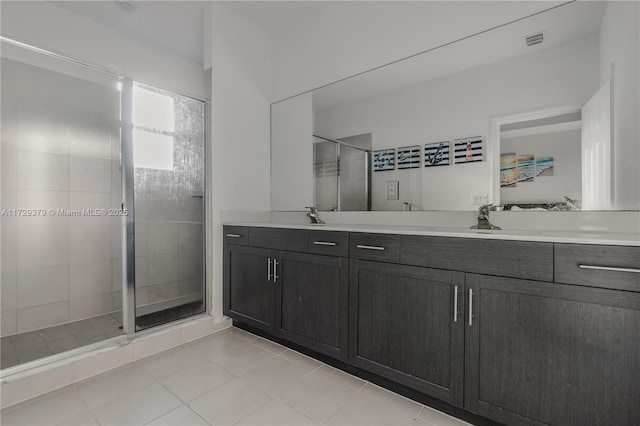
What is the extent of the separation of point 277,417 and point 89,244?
7.97 ft

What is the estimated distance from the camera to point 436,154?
2.00m

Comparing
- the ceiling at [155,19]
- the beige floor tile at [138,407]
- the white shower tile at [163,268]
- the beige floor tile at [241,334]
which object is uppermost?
the ceiling at [155,19]

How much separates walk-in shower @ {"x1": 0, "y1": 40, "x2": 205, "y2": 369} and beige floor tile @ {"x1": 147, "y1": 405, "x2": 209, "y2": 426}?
36.4 inches

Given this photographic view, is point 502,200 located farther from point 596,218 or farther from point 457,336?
point 457,336

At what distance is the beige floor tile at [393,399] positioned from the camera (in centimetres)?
150

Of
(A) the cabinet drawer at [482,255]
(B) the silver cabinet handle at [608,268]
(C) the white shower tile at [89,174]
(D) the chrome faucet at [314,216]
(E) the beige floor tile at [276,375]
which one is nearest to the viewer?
(B) the silver cabinet handle at [608,268]

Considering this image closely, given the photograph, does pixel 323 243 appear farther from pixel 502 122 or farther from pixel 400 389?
pixel 502 122

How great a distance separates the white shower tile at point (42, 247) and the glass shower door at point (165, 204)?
86 cm

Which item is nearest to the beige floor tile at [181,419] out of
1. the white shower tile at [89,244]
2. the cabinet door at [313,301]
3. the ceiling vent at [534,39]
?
the cabinet door at [313,301]

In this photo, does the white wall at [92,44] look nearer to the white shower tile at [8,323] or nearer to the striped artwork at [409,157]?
the striped artwork at [409,157]

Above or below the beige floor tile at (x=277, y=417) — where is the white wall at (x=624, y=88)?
above

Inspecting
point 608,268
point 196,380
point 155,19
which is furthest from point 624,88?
point 155,19

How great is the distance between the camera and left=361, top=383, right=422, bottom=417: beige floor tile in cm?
150

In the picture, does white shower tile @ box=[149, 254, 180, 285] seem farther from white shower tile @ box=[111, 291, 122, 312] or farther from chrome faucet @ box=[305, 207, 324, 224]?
chrome faucet @ box=[305, 207, 324, 224]
